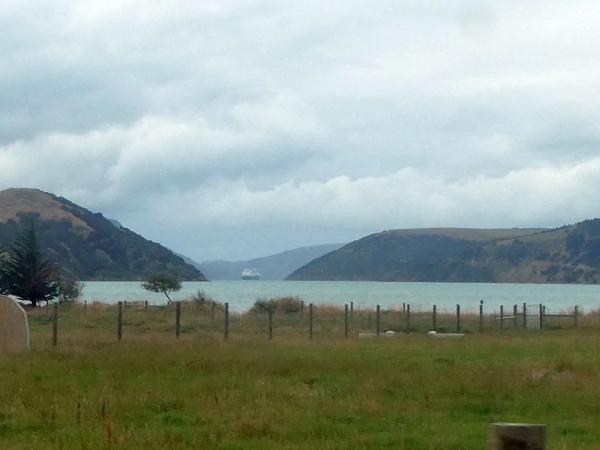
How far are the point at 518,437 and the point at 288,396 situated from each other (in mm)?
11642

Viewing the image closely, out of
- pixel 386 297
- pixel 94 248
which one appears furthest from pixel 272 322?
pixel 94 248

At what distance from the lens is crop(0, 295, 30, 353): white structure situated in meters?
28.0

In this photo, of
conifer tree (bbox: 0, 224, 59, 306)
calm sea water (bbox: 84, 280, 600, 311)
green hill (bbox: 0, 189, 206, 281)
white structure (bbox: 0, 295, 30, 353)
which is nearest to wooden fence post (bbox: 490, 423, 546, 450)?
white structure (bbox: 0, 295, 30, 353)

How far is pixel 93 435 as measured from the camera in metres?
12.8

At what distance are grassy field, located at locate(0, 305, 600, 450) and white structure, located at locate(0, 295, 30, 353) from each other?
1.13m

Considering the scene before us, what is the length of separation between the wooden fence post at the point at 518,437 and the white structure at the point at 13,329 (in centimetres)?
2401

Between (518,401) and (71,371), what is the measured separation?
9.16m

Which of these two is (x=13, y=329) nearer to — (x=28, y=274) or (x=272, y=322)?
(x=272, y=322)

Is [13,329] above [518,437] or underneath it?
underneath

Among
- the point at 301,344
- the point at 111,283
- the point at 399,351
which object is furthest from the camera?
the point at 111,283

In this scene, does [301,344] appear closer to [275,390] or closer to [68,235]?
[275,390]

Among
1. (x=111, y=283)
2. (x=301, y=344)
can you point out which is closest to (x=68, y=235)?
(x=111, y=283)

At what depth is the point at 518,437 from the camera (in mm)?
5480

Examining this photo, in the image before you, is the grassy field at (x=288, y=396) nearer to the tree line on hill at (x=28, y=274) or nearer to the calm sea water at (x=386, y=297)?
the tree line on hill at (x=28, y=274)
